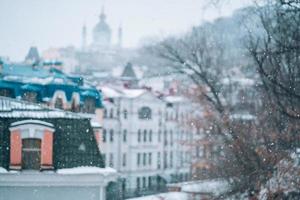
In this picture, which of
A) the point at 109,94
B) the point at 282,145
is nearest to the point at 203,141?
the point at 282,145

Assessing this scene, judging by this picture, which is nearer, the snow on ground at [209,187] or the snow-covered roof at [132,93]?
the snow on ground at [209,187]

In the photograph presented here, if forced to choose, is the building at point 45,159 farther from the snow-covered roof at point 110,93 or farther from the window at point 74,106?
the snow-covered roof at point 110,93

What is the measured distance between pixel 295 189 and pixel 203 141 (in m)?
8.96

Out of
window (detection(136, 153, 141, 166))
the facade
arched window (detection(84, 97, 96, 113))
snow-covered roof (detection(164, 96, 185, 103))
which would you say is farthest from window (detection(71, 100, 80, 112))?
snow-covered roof (detection(164, 96, 185, 103))

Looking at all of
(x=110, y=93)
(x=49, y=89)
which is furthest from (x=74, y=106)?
(x=110, y=93)

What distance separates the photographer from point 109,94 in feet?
114

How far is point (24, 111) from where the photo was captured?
1145 cm

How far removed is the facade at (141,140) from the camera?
115 feet

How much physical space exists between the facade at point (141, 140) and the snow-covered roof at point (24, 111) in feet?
69.3

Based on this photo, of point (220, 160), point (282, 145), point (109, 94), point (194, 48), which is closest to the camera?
point (282, 145)

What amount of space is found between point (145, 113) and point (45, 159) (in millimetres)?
26878

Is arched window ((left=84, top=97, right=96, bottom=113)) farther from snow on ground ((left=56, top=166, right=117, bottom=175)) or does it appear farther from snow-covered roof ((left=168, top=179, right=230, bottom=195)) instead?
snow on ground ((left=56, top=166, right=117, bottom=175))

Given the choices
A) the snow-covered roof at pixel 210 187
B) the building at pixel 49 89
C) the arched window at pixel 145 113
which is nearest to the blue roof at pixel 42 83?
the building at pixel 49 89

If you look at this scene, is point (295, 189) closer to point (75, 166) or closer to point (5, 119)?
point (75, 166)
